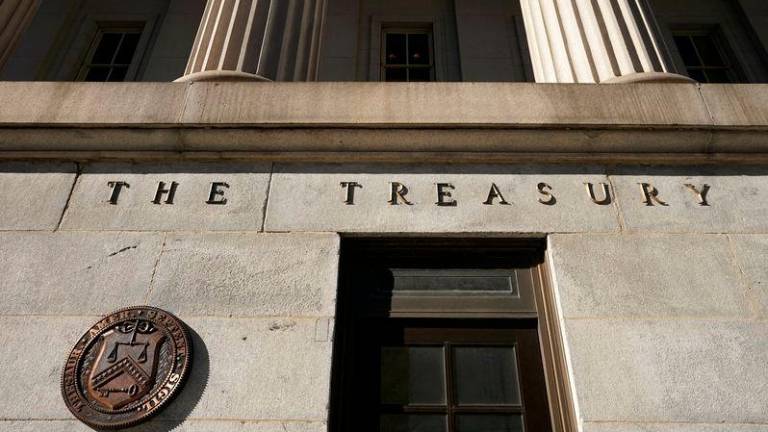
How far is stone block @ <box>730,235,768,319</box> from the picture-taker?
16.2 feet

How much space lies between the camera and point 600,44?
684 centimetres

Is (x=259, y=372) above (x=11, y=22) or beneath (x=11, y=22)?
beneath

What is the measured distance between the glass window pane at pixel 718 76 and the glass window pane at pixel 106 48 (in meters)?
12.4

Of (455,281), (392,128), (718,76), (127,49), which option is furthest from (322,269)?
(718,76)

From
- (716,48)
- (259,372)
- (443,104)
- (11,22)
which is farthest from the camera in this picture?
(716,48)

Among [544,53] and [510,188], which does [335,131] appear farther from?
[544,53]

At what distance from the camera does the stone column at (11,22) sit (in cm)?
808

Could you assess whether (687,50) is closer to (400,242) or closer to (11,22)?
(400,242)

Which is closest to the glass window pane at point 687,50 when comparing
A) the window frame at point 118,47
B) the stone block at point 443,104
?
the stone block at point 443,104

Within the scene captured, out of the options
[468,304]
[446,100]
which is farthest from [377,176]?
[468,304]

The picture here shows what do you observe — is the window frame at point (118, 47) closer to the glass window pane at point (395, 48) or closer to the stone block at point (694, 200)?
the glass window pane at point (395, 48)

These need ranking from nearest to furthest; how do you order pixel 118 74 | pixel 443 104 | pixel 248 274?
1. pixel 248 274
2. pixel 443 104
3. pixel 118 74

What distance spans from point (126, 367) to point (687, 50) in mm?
12687

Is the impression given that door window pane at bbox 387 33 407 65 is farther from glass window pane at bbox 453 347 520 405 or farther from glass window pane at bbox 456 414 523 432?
glass window pane at bbox 456 414 523 432
